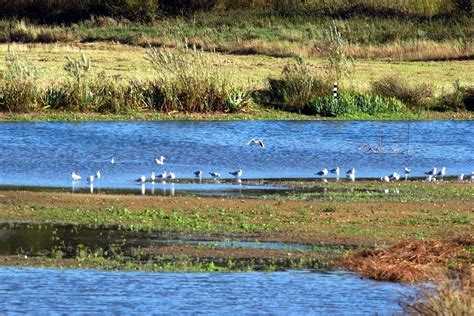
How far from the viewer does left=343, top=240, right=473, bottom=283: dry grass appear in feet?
51.5

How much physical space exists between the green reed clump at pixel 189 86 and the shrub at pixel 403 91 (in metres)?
4.79

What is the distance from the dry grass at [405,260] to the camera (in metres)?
15.7

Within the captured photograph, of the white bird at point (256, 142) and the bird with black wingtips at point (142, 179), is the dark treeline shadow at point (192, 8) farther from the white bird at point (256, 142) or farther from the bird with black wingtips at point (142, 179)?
the bird with black wingtips at point (142, 179)

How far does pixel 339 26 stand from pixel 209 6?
12236 mm

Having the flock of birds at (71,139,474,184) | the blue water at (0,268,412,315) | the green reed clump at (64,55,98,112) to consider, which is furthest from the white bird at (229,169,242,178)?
the green reed clump at (64,55,98,112)

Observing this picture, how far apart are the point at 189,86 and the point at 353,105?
5.19 meters

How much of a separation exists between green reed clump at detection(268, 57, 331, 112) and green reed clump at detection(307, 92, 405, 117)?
0.40 meters

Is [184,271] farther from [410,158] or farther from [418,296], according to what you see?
[410,158]

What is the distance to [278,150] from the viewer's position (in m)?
31.5

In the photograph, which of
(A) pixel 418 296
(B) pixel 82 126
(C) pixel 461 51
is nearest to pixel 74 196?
(A) pixel 418 296

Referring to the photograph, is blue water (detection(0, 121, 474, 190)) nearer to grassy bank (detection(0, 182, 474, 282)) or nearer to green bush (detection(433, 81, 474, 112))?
green bush (detection(433, 81, 474, 112))

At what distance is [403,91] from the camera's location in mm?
41375

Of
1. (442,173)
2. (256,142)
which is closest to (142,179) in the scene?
(442,173)

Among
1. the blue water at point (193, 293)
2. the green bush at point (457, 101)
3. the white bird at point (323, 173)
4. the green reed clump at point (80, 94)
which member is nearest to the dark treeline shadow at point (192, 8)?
the green bush at point (457, 101)
